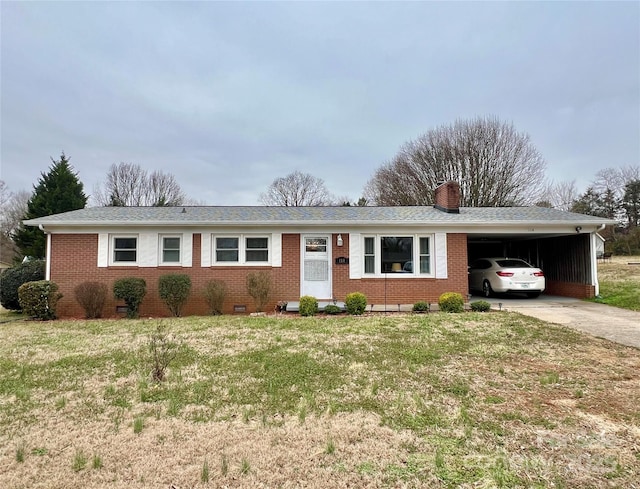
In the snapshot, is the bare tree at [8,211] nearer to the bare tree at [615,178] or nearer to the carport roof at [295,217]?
the carport roof at [295,217]

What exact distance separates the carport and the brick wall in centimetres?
226

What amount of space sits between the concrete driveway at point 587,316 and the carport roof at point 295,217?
2.66m

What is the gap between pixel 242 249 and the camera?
11.5 meters

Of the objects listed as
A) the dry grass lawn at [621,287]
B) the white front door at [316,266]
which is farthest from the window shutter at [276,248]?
the dry grass lawn at [621,287]

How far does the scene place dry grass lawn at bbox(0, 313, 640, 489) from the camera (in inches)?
101

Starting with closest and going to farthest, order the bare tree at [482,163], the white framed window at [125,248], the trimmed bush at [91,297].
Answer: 1. the trimmed bush at [91,297]
2. the white framed window at [125,248]
3. the bare tree at [482,163]

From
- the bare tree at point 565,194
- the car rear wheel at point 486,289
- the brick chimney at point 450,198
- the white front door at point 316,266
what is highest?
the bare tree at point 565,194

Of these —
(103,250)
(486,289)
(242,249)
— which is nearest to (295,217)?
(242,249)

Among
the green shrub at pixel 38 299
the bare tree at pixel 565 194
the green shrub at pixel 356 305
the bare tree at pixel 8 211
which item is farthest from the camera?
the bare tree at pixel 8 211

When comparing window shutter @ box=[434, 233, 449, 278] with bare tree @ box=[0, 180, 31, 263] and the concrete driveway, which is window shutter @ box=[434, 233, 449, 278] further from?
bare tree @ box=[0, 180, 31, 263]

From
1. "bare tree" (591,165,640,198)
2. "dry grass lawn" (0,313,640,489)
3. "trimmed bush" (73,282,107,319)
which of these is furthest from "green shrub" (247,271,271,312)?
Result: "bare tree" (591,165,640,198)

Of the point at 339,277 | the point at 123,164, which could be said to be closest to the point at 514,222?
the point at 339,277

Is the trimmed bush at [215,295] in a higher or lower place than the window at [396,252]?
lower

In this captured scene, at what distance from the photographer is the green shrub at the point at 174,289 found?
10289 mm
